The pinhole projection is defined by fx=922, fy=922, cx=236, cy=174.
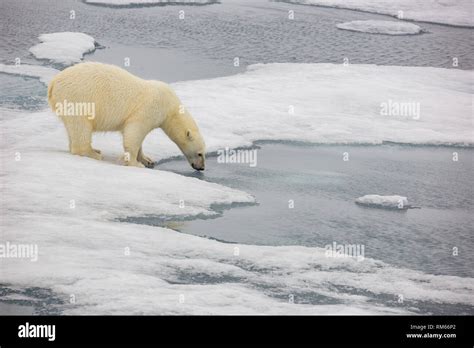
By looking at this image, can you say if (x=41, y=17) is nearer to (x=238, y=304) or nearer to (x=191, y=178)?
(x=191, y=178)

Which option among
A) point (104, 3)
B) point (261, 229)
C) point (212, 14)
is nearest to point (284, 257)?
point (261, 229)

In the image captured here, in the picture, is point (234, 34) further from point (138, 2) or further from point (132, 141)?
point (132, 141)

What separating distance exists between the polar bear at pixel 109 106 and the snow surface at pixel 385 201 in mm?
1854

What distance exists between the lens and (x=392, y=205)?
28.0ft

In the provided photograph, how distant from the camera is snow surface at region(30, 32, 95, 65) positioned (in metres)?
14.8
